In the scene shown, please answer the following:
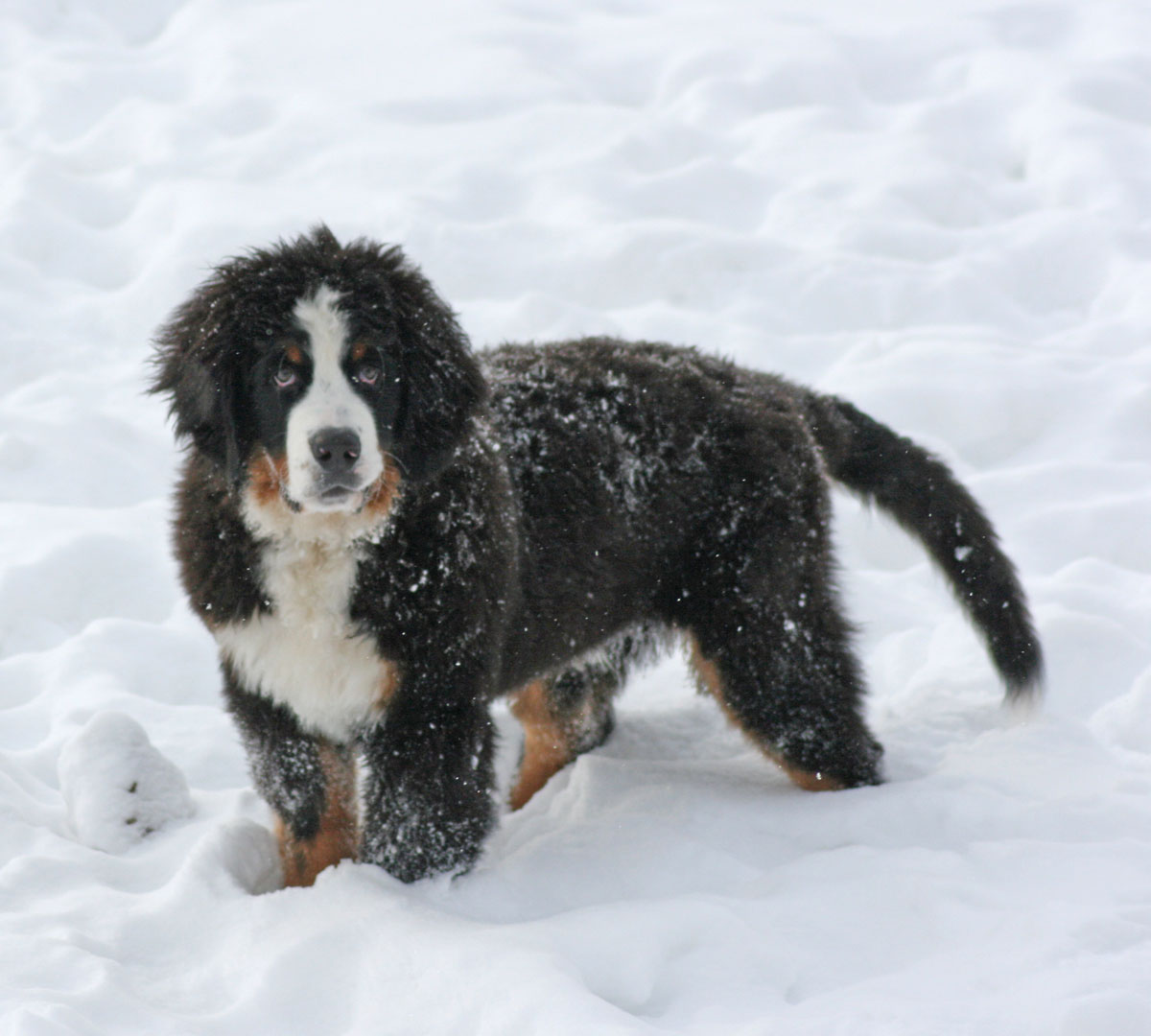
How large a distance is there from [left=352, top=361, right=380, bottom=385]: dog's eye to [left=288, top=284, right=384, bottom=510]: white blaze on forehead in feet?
0.12

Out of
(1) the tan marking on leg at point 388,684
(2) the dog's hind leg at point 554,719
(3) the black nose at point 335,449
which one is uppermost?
(3) the black nose at point 335,449

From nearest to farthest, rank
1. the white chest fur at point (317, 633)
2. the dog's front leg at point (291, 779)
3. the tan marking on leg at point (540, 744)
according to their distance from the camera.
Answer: the white chest fur at point (317, 633)
the dog's front leg at point (291, 779)
the tan marking on leg at point (540, 744)

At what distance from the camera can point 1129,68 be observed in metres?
8.69

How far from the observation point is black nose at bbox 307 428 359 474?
282cm

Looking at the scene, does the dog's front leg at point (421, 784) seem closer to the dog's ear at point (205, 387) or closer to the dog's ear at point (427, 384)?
the dog's ear at point (427, 384)

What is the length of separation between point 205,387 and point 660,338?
12.4 ft

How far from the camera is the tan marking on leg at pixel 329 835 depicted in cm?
330

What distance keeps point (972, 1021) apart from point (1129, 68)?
8.09 metres

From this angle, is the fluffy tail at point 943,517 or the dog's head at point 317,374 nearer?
the dog's head at point 317,374

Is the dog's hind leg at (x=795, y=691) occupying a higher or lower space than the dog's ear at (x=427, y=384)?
lower

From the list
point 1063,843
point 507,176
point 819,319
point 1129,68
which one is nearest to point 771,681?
point 1063,843

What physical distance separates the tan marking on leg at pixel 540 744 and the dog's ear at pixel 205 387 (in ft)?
4.85

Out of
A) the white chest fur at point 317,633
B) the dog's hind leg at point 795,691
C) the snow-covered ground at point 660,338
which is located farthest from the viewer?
the dog's hind leg at point 795,691

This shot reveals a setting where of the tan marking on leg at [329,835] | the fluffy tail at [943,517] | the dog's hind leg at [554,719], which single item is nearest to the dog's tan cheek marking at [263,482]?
the tan marking on leg at [329,835]
